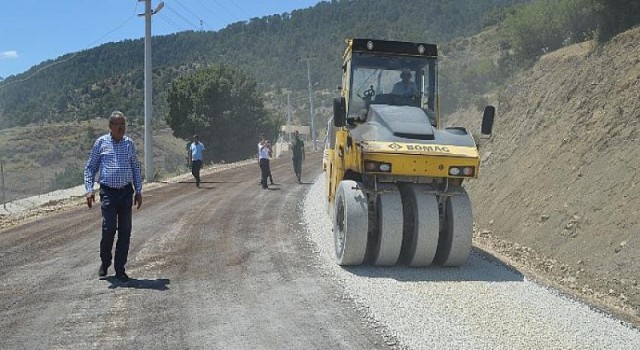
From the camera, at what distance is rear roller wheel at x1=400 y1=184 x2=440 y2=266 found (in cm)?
775

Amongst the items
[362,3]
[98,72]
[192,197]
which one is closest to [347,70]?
[192,197]

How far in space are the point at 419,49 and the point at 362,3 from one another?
455 feet

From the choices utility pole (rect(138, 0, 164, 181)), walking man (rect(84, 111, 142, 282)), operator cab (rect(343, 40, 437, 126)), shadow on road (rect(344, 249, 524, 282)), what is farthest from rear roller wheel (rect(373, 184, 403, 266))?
utility pole (rect(138, 0, 164, 181))

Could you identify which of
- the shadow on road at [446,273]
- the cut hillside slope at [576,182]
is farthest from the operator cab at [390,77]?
the cut hillside slope at [576,182]

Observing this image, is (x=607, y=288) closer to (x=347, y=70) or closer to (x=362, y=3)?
(x=347, y=70)

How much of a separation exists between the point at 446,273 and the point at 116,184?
4.23 metres

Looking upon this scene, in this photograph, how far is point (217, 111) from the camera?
5159cm

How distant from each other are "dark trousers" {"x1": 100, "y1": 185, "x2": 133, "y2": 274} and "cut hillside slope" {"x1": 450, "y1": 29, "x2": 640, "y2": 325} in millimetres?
5507

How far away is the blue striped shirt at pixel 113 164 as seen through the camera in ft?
22.9

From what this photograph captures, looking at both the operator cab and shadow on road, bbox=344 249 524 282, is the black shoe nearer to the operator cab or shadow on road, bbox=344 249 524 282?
shadow on road, bbox=344 249 524 282

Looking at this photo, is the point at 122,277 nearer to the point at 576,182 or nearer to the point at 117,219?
the point at 117,219

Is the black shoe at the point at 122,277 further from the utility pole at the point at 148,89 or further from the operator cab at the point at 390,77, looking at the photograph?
the utility pole at the point at 148,89

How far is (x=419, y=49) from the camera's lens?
9719 millimetres

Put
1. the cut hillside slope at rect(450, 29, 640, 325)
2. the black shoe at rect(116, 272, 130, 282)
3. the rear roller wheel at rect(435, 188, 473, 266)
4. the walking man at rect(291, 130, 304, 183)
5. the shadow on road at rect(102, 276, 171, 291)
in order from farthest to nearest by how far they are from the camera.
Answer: the walking man at rect(291, 130, 304, 183)
the cut hillside slope at rect(450, 29, 640, 325)
the rear roller wheel at rect(435, 188, 473, 266)
the black shoe at rect(116, 272, 130, 282)
the shadow on road at rect(102, 276, 171, 291)
